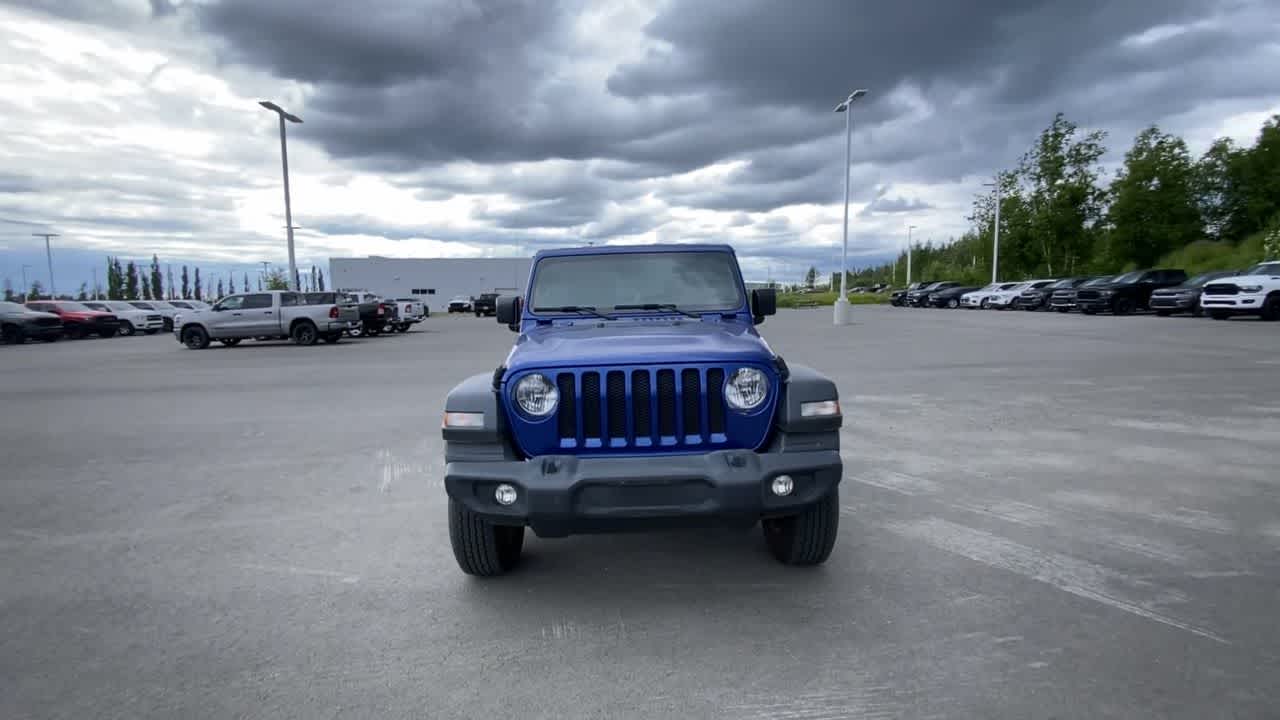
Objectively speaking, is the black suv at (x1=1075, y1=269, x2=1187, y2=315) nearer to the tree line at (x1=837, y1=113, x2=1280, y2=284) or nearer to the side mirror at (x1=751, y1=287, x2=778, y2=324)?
the tree line at (x1=837, y1=113, x2=1280, y2=284)

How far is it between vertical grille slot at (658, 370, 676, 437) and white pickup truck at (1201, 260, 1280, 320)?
28184mm

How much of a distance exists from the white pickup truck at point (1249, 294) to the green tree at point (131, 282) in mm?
112822

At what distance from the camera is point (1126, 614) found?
3420mm

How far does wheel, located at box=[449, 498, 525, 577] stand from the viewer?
3775 mm

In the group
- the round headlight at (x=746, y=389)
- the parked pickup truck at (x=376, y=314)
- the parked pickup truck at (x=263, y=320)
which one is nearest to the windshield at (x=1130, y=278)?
the parked pickup truck at (x=376, y=314)

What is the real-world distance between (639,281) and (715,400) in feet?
5.55

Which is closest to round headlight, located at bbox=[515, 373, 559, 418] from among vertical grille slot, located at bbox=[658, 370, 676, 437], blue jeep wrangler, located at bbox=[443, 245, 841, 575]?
blue jeep wrangler, located at bbox=[443, 245, 841, 575]

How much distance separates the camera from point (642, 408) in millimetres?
3547

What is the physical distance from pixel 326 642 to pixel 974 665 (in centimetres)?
275

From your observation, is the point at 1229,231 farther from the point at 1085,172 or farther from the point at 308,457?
the point at 308,457

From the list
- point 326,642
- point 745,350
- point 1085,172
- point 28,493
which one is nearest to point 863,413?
point 745,350

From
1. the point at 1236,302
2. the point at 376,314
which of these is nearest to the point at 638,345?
the point at 376,314

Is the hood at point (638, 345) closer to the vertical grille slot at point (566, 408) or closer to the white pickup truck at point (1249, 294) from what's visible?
the vertical grille slot at point (566, 408)

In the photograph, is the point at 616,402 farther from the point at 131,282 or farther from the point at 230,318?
the point at 131,282
